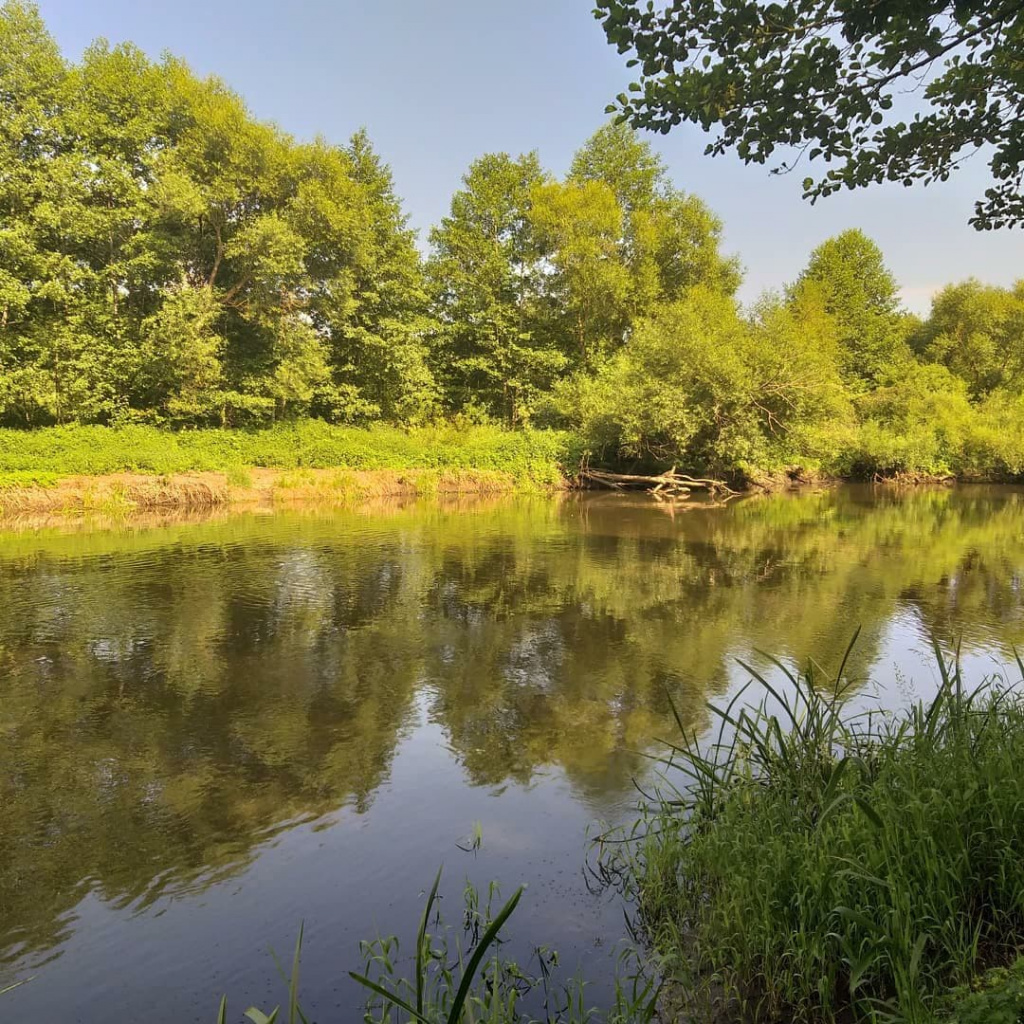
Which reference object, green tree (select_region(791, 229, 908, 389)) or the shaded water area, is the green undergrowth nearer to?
the shaded water area

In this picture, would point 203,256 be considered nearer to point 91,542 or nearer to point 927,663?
point 91,542

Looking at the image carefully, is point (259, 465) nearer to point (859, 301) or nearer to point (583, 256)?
point (583, 256)

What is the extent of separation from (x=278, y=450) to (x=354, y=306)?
29.5 ft

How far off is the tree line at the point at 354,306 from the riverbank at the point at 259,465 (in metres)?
2.41

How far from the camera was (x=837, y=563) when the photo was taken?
51.2 feet

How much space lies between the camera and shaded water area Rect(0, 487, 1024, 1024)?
4.10 m

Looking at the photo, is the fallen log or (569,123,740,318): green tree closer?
the fallen log

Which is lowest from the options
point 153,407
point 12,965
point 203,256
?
point 12,965

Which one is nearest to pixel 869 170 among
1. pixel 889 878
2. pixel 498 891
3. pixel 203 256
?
pixel 889 878

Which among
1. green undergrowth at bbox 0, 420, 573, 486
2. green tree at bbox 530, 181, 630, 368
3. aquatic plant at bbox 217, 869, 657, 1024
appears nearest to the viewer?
aquatic plant at bbox 217, 869, 657, 1024

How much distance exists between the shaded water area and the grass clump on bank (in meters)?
0.56

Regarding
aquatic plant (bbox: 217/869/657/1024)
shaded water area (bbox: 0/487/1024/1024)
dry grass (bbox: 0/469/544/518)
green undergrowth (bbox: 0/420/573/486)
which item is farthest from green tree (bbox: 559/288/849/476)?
aquatic plant (bbox: 217/869/657/1024)

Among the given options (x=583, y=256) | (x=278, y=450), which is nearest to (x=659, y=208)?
(x=583, y=256)

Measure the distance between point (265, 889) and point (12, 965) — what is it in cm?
132
